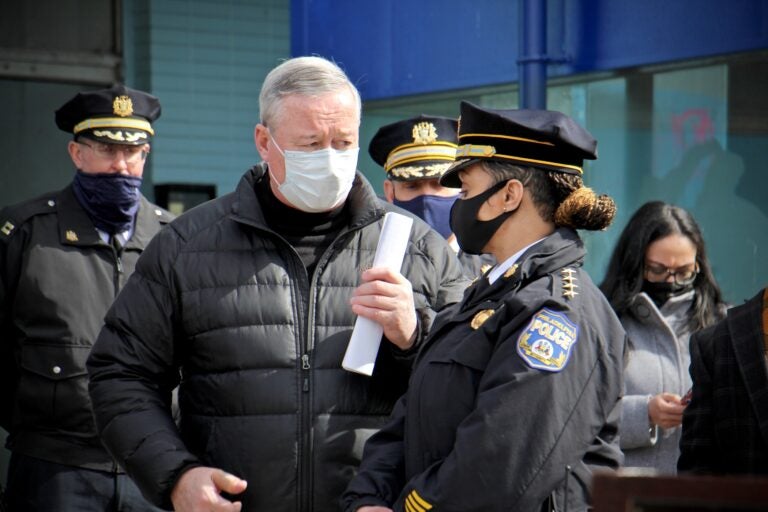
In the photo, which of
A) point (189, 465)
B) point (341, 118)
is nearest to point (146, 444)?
point (189, 465)

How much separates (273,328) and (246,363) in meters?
0.12

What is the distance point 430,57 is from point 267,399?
176 inches

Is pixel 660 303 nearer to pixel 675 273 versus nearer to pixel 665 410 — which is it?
pixel 675 273

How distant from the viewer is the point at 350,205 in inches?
150

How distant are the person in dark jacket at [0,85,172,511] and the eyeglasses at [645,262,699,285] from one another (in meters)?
2.15

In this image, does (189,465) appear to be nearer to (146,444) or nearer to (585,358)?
(146,444)

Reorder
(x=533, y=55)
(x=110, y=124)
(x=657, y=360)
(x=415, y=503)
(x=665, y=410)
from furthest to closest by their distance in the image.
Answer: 1. (x=533, y=55)
2. (x=110, y=124)
3. (x=657, y=360)
4. (x=665, y=410)
5. (x=415, y=503)

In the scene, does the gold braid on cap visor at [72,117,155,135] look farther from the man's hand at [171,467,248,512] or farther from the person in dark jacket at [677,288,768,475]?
the person in dark jacket at [677,288,768,475]

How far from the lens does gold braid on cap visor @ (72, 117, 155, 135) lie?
5.70m

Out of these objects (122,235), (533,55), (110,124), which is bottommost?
(122,235)

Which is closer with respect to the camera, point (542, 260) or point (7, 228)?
point (542, 260)

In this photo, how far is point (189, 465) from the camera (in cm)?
350

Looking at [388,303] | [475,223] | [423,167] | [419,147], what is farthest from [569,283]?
[419,147]

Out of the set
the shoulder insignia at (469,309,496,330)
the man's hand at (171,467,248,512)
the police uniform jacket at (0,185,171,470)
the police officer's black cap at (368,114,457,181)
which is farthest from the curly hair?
the police uniform jacket at (0,185,171,470)
